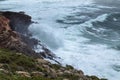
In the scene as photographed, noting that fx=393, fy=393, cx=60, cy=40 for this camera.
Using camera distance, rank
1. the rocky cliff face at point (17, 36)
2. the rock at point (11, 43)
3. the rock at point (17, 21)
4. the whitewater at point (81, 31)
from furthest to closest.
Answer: the whitewater at point (81, 31), the rock at point (17, 21), the rocky cliff face at point (17, 36), the rock at point (11, 43)

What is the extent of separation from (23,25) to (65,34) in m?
7.71

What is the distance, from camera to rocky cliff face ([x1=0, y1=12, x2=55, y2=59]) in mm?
15156

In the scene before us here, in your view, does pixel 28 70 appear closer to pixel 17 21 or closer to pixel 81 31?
pixel 17 21

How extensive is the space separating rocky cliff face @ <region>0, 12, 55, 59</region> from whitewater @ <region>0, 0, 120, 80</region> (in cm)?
86

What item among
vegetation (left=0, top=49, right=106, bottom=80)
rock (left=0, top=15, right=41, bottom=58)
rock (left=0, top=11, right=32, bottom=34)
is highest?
rock (left=0, top=11, right=32, bottom=34)

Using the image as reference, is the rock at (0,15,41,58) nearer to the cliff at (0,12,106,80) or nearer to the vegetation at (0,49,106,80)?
the cliff at (0,12,106,80)

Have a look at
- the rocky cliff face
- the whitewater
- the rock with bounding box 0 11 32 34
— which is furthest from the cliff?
the whitewater

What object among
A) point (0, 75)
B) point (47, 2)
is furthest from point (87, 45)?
point (47, 2)

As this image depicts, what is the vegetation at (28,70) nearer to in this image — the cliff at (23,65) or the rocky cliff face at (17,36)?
the cliff at (23,65)

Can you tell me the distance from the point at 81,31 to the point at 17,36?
12893 millimetres

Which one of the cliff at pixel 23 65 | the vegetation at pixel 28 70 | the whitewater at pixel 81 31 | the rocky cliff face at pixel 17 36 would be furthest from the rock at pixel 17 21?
the vegetation at pixel 28 70

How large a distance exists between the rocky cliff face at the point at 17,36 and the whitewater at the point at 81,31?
33.9 inches

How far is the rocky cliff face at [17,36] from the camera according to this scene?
15156 mm

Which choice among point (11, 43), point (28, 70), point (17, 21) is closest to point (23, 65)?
point (28, 70)
